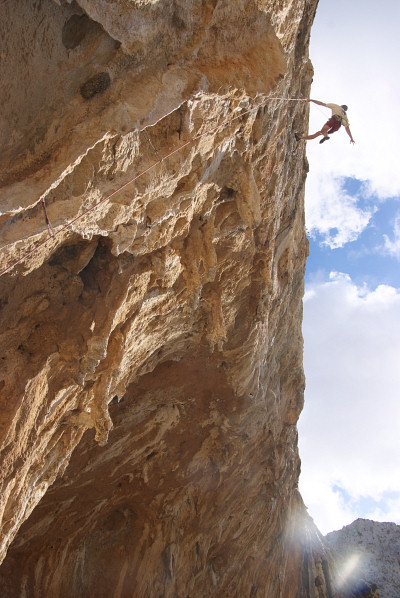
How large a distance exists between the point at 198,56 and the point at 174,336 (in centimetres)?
440

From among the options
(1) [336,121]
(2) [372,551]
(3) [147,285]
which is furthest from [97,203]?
(2) [372,551]

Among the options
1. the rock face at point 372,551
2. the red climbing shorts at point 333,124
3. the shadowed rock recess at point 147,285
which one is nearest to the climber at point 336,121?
the red climbing shorts at point 333,124

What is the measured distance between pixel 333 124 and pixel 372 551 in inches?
723

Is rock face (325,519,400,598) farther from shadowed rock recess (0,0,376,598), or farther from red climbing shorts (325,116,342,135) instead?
red climbing shorts (325,116,342,135)

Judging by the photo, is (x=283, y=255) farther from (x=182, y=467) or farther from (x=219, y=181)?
(x=182, y=467)

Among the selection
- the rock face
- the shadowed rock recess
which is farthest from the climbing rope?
the rock face

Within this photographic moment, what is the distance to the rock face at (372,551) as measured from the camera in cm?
1650

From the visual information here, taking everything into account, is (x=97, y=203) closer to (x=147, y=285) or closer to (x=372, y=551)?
(x=147, y=285)

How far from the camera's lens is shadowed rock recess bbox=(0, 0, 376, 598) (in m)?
3.43

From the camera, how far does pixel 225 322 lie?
754 centimetres

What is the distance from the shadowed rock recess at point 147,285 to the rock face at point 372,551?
7905 mm

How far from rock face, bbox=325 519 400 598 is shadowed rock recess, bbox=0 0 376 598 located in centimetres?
791

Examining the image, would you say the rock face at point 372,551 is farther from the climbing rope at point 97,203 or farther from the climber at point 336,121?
the climbing rope at point 97,203

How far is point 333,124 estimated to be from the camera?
690cm
